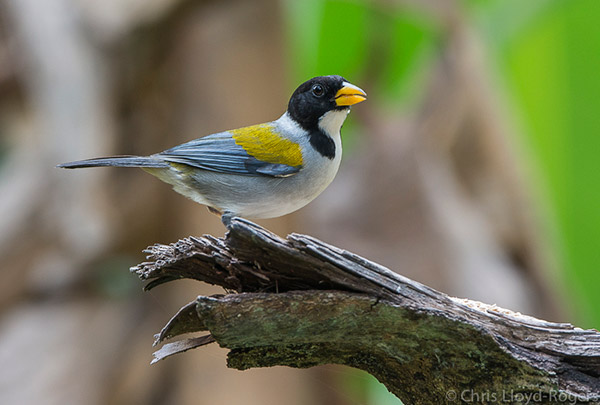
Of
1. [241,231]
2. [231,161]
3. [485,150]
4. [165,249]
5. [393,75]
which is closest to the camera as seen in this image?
[241,231]

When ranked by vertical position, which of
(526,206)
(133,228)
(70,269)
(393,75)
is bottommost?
(70,269)

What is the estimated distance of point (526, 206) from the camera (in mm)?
7246

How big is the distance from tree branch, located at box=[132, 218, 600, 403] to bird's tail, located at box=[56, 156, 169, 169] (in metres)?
0.44

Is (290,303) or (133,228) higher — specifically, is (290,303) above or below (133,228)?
below

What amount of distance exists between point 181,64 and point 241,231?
3.65m

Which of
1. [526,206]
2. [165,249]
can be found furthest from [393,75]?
[165,249]

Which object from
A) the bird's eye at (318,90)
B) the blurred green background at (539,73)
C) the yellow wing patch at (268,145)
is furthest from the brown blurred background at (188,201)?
the bird's eye at (318,90)

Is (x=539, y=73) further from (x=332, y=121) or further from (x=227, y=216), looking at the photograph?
(x=227, y=216)

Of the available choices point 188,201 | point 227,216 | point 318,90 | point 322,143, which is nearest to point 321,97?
point 318,90

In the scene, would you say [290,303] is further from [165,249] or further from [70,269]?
[70,269]

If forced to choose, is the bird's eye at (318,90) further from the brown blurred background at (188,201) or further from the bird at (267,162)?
the brown blurred background at (188,201)

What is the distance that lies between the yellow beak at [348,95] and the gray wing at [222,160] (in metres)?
0.35

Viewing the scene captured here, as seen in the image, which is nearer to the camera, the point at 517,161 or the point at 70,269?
the point at 70,269

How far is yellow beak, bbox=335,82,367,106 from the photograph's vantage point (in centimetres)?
280
